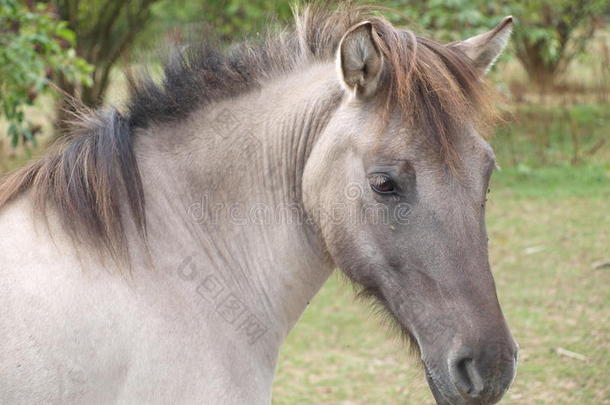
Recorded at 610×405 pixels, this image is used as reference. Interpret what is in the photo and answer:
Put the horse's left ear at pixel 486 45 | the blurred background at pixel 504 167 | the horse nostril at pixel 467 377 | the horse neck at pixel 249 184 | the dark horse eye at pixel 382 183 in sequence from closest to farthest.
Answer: the horse nostril at pixel 467 377, the dark horse eye at pixel 382 183, the horse neck at pixel 249 184, the horse's left ear at pixel 486 45, the blurred background at pixel 504 167

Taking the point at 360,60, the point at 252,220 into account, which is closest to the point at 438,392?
the point at 252,220

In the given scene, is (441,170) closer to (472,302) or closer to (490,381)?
(472,302)

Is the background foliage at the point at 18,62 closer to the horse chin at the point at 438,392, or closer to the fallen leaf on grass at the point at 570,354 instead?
the horse chin at the point at 438,392

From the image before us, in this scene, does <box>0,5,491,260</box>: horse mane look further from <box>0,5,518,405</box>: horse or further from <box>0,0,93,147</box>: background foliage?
<box>0,0,93,147</box>: background foliage

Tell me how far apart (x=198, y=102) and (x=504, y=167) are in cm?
1122

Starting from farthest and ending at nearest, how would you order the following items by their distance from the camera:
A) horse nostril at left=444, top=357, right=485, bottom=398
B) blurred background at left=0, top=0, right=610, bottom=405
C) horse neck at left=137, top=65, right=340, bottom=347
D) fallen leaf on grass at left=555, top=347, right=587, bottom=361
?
1. fallen leaf on grass at left=555, top=347, right=587, bottom=361
2. blurred background at left=0, top=0, right=610, bottom=405
3. horse neck at left=137, top=65, right=340, bottom=347
4. horse nostril at left=444, top=357, right=485, bottom=398

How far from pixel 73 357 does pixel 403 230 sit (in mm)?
1252

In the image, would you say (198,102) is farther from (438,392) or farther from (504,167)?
(504,167)

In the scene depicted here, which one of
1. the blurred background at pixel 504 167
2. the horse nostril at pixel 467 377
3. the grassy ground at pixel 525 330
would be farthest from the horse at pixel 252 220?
the grassy ground at pixel 525 330

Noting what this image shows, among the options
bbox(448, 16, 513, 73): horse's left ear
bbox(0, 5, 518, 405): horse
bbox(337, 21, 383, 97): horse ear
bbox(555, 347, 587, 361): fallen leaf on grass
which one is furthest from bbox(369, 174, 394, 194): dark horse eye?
bbox(555, 347, 587, 361): fallen leaf on grass

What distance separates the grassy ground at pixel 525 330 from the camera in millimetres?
5516

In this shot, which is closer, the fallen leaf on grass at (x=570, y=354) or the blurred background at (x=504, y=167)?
the blurred background at (x=504, y=167)

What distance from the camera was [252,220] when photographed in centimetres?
288

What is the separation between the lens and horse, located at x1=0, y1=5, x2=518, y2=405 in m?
2.45
